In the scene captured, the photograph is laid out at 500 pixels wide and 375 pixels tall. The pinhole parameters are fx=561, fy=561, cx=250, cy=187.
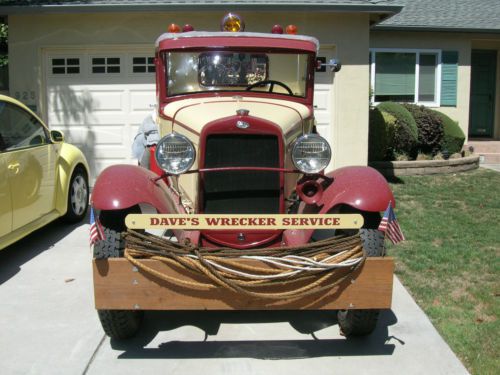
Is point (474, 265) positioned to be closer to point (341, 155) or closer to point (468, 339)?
point (468, 339)

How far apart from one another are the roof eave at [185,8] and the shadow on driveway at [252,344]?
582cm

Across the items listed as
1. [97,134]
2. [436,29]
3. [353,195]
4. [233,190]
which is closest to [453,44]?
[436,29]

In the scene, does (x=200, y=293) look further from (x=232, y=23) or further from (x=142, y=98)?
(x=142, y=98)

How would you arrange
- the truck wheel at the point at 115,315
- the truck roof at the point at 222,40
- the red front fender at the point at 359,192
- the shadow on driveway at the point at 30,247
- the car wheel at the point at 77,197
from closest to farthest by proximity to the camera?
the truck wheel at the point at 115,315 < the red front fender at the point at 359,192 < the truck roof at the point at 222,40 < the shadow on driveway at the point at 30,247 < the car wheel at the point at 77,197

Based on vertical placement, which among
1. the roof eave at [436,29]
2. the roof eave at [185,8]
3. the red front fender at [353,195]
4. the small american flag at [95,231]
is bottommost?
the small american flag at [95,231]

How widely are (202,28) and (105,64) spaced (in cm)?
180

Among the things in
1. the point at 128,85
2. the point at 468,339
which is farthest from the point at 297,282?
the point at 128,85

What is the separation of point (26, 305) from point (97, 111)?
5.56 m

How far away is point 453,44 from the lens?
44.7ft

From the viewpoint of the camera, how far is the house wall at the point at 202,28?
938cm

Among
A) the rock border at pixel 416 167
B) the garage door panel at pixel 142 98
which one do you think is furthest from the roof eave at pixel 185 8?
the rock border at pixel 416 167

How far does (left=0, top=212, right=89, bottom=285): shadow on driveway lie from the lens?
5704 millimetres

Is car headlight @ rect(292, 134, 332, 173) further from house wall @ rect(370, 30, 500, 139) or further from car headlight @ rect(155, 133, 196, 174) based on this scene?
house wall @ rect(370, 30, 500, 139)

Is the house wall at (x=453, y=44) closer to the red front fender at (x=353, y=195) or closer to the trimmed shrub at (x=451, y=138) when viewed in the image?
the trimmed shrub at (x=451, y=138)
